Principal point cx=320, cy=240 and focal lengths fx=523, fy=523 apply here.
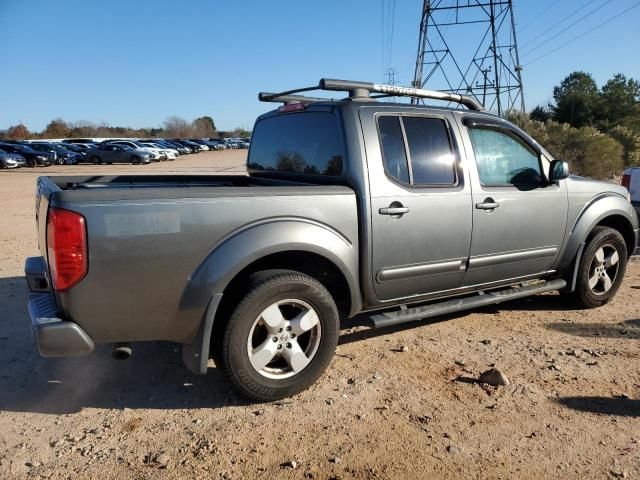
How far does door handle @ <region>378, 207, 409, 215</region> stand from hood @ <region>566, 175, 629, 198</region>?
1.95 m

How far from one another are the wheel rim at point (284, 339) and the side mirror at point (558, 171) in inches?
100

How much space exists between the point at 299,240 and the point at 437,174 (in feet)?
4.39

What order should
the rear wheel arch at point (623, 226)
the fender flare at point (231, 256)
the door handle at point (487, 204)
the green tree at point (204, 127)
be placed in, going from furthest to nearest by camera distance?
the green tree at point (204, 127) < the rear wheel arch at point (623, 226) < the door handle at point (487, 204) < the fender flare at point (231, 256)

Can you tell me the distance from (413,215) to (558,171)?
159 centimetres

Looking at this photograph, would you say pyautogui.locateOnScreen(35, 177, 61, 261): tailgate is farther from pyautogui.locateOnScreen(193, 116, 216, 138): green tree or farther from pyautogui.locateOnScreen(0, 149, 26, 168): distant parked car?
pyautogui.locateOnScreen(193, 116, 216, 138): green tree

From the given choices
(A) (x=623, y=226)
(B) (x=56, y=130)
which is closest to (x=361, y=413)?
(A) (x=623, y=226)

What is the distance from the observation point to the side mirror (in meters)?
4.46

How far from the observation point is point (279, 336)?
3334 millimetres

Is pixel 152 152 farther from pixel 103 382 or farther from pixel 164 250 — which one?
pixel 164 250

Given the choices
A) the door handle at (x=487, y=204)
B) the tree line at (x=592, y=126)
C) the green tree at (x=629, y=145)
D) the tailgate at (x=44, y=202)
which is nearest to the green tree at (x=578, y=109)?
the tree line at (x=592, y=126)

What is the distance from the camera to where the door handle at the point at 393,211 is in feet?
11.9

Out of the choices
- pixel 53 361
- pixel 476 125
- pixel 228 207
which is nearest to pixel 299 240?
pixel 228 207

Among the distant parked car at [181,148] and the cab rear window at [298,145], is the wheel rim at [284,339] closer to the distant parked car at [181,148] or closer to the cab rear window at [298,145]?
the cab rear window at [298,145]

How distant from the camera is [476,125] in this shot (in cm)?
426
